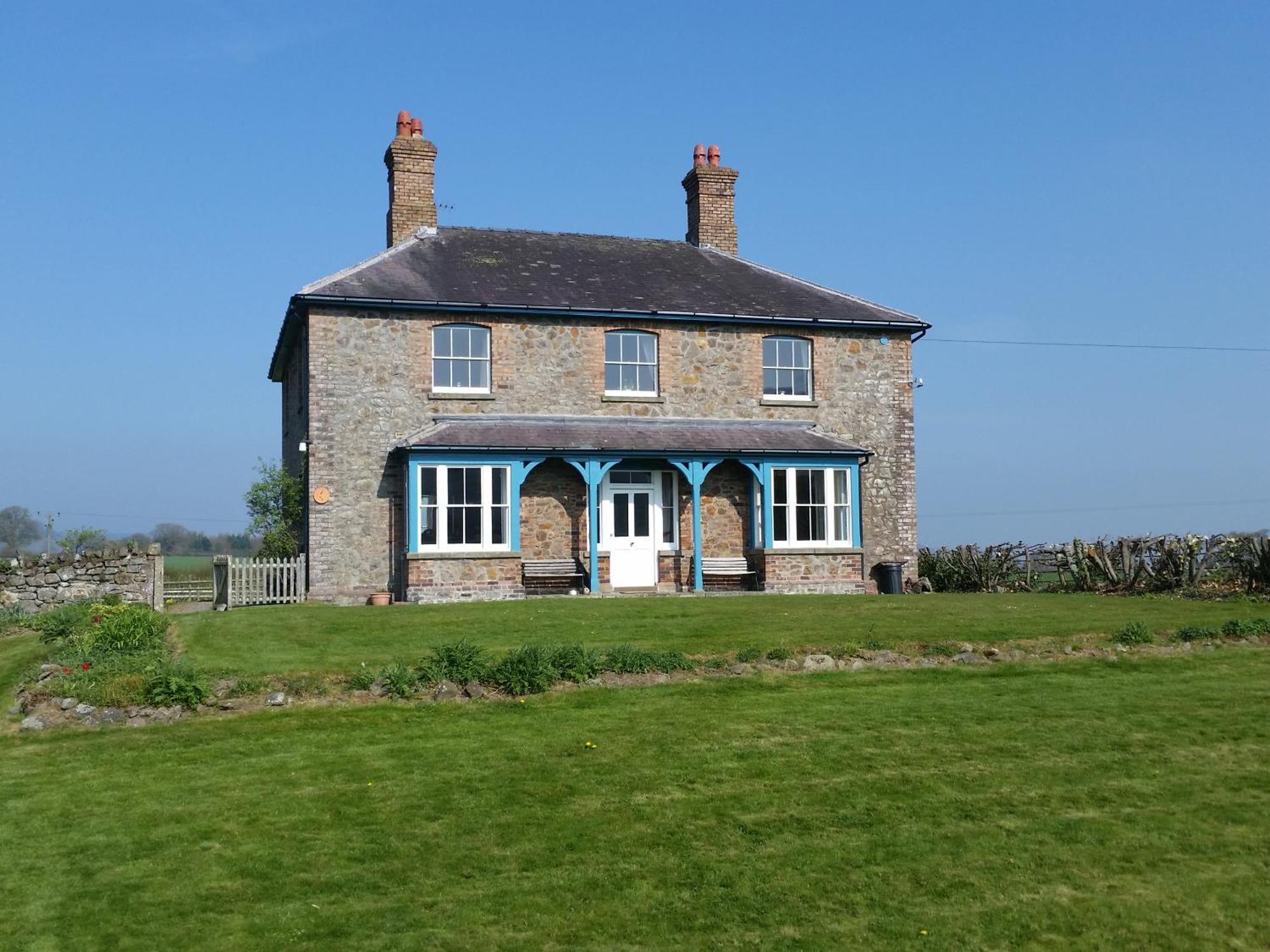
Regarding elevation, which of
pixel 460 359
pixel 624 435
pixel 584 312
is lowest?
pixel 624 435

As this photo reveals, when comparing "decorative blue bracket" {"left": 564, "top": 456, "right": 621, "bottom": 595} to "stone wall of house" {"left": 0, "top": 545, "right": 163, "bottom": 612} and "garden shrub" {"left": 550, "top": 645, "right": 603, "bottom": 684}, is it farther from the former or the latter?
"garden shrub" {"left": 550, "top": 645, "right": 603, "bottom": 684}

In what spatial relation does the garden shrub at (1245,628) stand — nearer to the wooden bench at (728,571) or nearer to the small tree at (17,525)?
the wooden bench at (728,571)

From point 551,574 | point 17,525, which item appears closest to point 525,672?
point 551,574

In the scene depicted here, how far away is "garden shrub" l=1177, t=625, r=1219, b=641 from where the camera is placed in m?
16.6

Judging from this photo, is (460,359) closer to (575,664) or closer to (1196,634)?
(575,664)

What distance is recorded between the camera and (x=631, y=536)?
26.2m

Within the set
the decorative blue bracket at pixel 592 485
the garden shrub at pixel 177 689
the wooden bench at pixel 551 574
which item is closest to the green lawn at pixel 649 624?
the garden shrub at pixel 177 689

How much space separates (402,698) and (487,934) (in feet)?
21.1

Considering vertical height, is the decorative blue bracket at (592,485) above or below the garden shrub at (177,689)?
above

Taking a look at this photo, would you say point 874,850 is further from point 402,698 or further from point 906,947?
point 402,698

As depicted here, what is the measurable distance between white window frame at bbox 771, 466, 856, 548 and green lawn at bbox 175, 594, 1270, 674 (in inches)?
147

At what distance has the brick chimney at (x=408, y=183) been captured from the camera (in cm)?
2812

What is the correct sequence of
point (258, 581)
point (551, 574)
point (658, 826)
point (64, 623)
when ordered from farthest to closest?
point (551, 574), point (258, 581), point (64, 623), point (658, 826)

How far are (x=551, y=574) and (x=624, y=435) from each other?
3.36 meters
